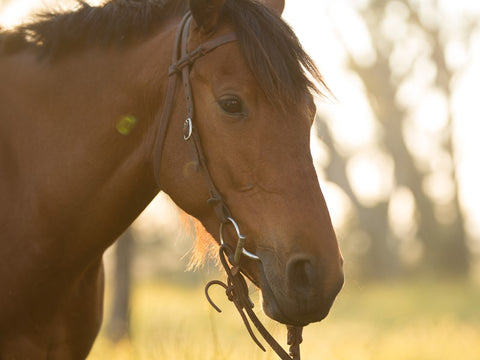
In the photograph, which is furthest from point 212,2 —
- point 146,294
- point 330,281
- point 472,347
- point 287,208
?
point 146,294

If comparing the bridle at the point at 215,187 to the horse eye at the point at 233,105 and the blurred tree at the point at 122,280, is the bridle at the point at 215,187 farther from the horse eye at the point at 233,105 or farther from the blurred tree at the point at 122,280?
the blurred tree at the point at 122,280

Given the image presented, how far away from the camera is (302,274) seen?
2.48 metres

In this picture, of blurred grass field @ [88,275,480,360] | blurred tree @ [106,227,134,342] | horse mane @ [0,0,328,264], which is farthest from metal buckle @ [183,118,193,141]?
blurred tree @ [106,227,134,342]

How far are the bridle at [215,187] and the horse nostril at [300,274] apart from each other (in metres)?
0.21

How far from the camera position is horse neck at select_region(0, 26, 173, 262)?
116 inches

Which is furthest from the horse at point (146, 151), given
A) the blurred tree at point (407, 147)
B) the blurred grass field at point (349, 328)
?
the blurred tree at point (407, 147)

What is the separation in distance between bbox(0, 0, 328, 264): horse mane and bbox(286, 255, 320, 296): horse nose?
26.0 inches

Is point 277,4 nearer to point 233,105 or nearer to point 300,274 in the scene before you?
point 233,105

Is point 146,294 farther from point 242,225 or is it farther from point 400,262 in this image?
point 242,225

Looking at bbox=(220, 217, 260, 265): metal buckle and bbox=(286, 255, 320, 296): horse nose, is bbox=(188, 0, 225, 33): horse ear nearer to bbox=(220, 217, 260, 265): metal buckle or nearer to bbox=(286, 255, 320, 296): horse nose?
bbox=(220, 217, 260, 265): metal buckle

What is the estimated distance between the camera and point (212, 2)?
2727mm

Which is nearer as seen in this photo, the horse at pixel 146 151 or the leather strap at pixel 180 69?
the horse at pixel 146 151

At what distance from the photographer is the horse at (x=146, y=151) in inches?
100

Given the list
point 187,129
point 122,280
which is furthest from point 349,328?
point 187,129
